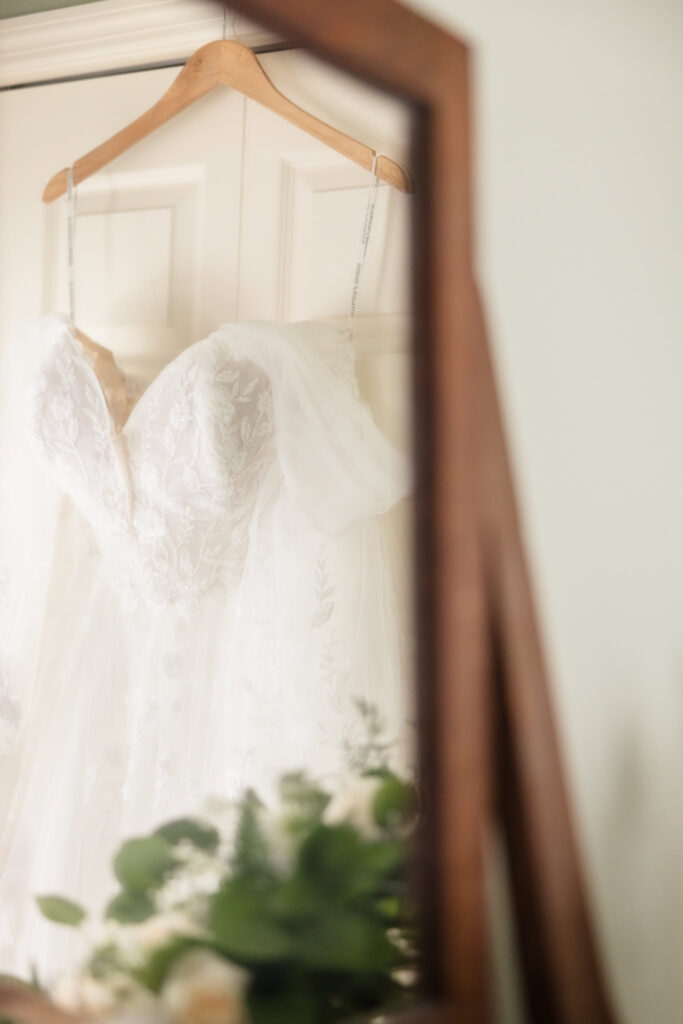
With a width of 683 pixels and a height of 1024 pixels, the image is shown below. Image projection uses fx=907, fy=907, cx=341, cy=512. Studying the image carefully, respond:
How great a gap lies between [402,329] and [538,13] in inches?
20.1

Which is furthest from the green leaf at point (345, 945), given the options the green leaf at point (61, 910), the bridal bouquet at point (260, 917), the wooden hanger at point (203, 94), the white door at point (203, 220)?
the wooden hanger at point (203, 94)

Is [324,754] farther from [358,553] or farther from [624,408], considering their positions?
[624,408]

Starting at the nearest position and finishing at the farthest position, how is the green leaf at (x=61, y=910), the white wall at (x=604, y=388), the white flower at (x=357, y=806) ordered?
the green leaf at (x=61, y=910)
the white flower at (x=357, y=806)
the white wall at (x=604, y=388)

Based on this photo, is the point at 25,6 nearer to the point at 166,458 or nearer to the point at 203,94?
the point at 203,94

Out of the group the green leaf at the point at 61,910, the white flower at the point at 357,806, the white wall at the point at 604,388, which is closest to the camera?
the green leaf at the point at 61,910

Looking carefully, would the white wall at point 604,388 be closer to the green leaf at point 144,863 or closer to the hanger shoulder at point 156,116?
the hanger shoulder at point 156,116

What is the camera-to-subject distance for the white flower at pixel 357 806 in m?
0.59

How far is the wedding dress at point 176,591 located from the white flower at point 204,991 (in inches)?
2.5

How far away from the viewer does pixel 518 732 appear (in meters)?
0.68

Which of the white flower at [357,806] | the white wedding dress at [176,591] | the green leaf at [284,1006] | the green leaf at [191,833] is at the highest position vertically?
the white wedding dress at [176,591]

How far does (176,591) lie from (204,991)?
227 mm

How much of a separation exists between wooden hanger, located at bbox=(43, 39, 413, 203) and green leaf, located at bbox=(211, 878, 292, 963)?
41 cm

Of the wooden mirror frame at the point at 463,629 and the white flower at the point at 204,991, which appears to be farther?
the wooden mirror frame at the point at 463,629

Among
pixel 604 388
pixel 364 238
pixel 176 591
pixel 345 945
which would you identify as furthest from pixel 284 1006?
pixel 604 388
